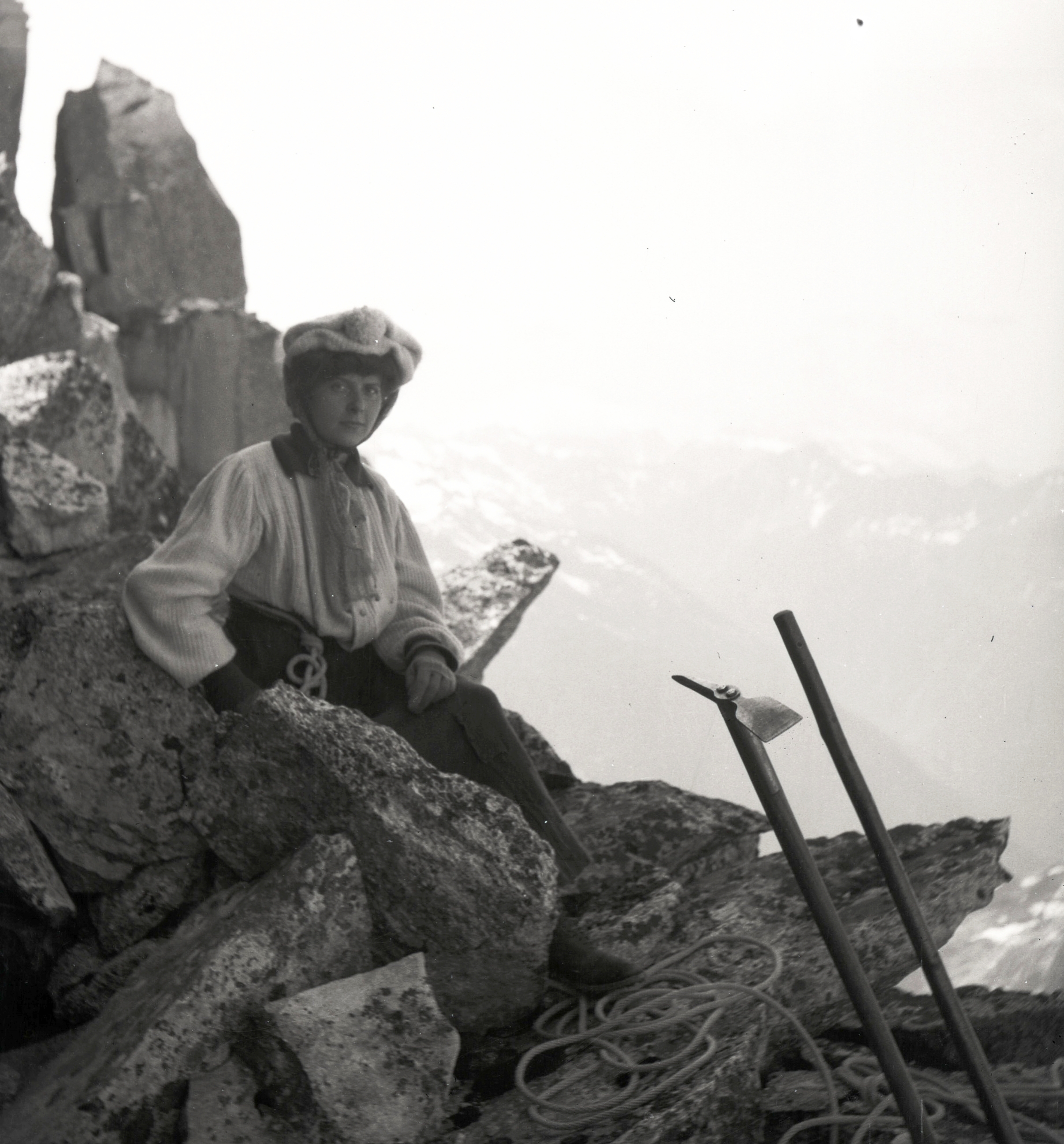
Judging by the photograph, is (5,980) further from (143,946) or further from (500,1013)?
(500,1013)

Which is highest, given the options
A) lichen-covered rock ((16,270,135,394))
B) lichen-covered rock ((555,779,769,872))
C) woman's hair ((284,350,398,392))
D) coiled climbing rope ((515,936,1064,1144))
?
lichen-covered rock ((16,270,135,394))

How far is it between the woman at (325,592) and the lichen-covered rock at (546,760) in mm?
847

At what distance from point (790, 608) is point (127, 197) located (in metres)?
6.26

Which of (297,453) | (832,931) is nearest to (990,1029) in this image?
(832,931)

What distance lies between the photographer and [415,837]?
3.09m

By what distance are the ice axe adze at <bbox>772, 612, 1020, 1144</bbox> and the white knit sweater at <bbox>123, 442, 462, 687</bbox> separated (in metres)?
1.73

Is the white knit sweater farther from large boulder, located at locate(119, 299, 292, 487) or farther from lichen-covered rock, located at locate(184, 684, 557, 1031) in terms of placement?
large boulder, located at locate(119, 299, 292, 487)

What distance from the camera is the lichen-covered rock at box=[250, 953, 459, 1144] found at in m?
2.61

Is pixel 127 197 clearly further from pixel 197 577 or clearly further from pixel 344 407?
pixel 197 577

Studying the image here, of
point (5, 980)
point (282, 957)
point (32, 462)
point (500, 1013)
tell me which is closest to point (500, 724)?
point (500, 1013)

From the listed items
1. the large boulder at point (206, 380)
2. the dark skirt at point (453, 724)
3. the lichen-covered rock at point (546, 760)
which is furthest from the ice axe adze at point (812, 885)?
the large boulder at point (206, 380)

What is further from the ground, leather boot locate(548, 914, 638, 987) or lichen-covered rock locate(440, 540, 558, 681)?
lichen-covered rock locate(440, 540, 558, 681)

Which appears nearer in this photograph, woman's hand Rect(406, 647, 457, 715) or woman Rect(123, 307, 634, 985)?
woman Rect(123, 307, 634, 985)

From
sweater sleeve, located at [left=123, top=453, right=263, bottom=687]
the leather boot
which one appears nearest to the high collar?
sweater sleeve, located at [left=123, top=453, right=263, bottom=687]
